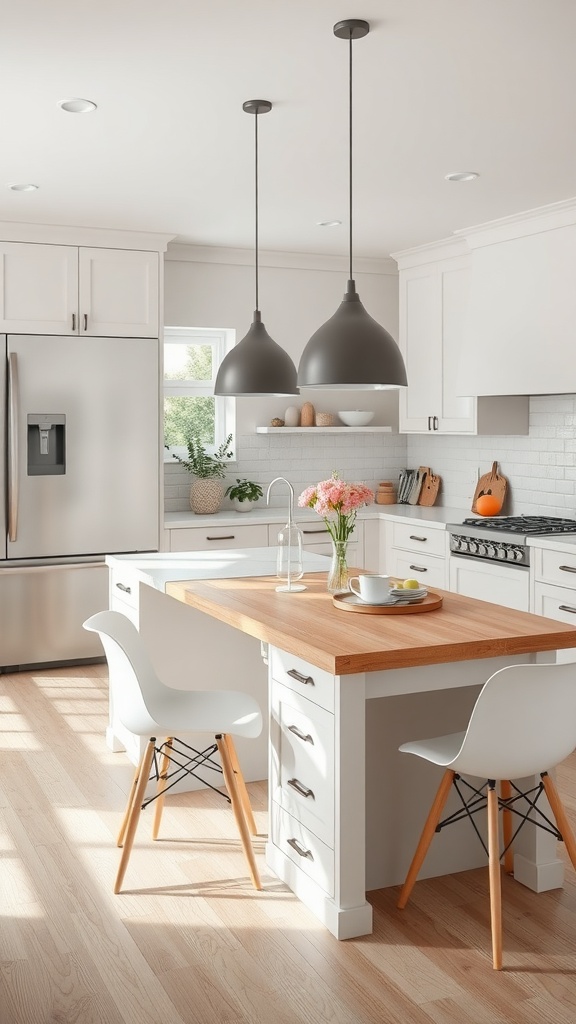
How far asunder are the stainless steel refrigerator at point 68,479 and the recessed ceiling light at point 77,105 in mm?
2107

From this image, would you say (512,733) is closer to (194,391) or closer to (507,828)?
(507,828)

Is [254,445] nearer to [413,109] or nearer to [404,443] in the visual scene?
[404,443]

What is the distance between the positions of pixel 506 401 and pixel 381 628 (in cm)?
332

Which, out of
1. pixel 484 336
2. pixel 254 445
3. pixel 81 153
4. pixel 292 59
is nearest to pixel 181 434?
pixel 254 445

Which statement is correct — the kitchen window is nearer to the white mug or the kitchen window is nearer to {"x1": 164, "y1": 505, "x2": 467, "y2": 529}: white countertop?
{"x1": 164, "y1": 505, "x2": 467, "y2": 529}: white countertop

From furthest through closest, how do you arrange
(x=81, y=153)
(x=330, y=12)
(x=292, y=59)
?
(x=81, y=153) → (x=292, y=59) → (x=330, y=12)

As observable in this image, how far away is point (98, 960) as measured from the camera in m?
2.58

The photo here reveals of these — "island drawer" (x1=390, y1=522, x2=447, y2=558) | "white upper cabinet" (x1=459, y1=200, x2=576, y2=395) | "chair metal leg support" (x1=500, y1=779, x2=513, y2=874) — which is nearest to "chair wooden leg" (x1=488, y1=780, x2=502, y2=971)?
"chair metal leg support" (x1=500, y1=779, x2=513, y2=874)

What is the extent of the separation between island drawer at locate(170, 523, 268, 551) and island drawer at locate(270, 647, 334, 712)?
296cm

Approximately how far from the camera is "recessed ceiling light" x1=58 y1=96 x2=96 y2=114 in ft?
11.5

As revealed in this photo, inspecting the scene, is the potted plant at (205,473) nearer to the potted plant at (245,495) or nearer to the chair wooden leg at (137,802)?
the potted plant at (245,495)

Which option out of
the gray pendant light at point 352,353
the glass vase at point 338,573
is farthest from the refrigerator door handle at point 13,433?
the gray pendant light at point 352,353

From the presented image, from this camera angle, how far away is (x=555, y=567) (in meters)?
4.75

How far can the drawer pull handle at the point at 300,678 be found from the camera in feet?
9.16
